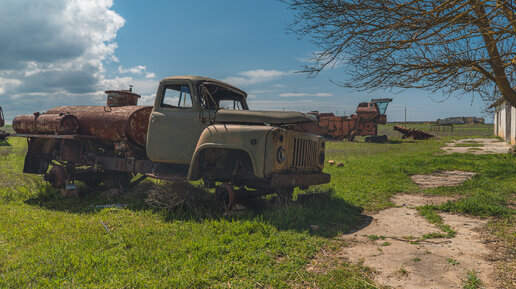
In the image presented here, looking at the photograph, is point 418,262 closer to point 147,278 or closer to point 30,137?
point 147,278

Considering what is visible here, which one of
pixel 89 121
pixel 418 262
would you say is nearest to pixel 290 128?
pixel 418 262

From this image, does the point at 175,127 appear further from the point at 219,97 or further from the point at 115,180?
the point at 115,180

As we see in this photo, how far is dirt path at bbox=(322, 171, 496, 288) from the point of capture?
3.13 metres

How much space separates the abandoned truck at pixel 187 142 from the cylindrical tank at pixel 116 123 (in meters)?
0.02

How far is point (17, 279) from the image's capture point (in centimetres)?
305

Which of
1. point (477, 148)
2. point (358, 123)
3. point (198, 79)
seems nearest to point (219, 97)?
point (198, 79)

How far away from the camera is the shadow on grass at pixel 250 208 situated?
4.59m

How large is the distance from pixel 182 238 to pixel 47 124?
188 inches

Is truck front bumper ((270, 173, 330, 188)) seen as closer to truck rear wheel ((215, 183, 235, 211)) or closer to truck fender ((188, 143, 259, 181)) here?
truck fender ((188, 143, 259, 181))

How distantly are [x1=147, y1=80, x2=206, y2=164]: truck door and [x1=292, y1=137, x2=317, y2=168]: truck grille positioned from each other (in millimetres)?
1551

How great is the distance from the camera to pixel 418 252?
12.4 ft

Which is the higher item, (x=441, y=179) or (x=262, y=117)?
(x=262, y=117)

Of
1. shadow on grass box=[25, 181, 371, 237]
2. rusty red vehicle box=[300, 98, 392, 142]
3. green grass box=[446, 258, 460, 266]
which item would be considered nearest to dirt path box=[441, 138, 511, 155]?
rusty red vehicle box=[300, 98, 392, 142]

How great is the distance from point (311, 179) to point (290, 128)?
889 millimetres
